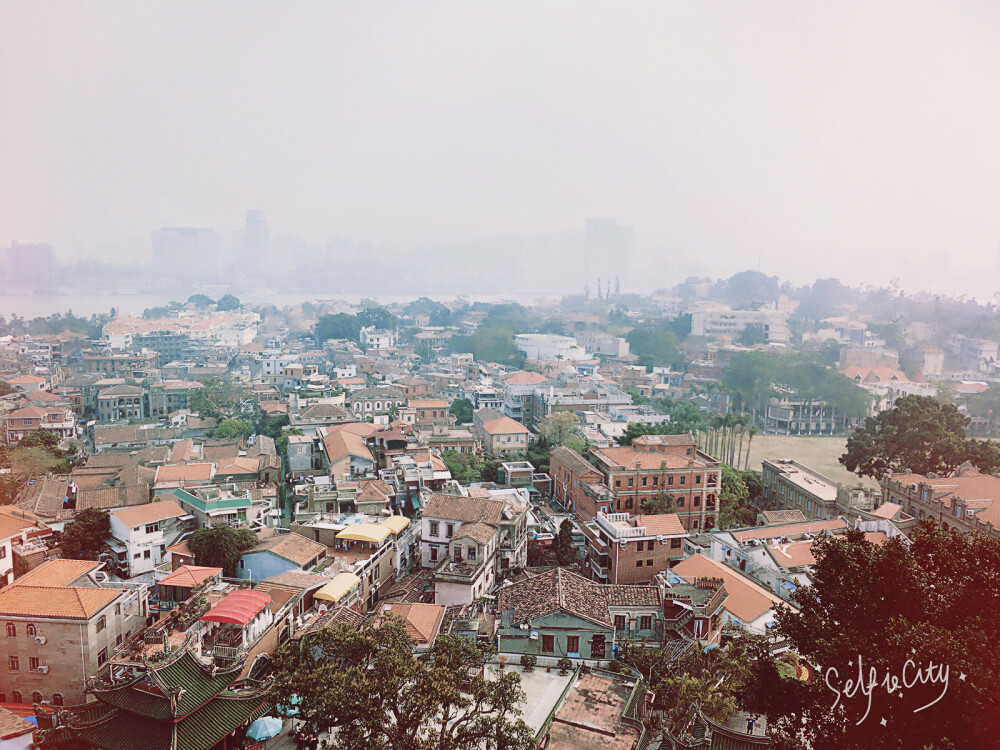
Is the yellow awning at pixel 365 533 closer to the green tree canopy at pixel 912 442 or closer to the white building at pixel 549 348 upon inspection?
the green tree canopy at pixel 912 442

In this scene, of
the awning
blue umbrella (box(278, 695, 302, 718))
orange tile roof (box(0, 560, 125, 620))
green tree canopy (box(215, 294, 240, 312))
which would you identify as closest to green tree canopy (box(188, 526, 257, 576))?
orange tile roof (box(0, 560, 125, 620))

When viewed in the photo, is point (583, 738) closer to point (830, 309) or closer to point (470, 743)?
point (470, 743)

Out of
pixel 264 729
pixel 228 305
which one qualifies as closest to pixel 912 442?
pixel 264 729

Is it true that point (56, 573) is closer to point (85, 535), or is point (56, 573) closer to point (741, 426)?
point (85, 535)

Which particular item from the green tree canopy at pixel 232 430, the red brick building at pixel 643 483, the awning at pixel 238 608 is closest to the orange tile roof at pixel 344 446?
the green tree canopy at pixel 232 430

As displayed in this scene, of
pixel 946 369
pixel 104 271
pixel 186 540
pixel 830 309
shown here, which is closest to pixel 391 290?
pixel 104 271

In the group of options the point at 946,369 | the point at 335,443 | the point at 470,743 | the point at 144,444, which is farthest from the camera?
the point at 946,369
